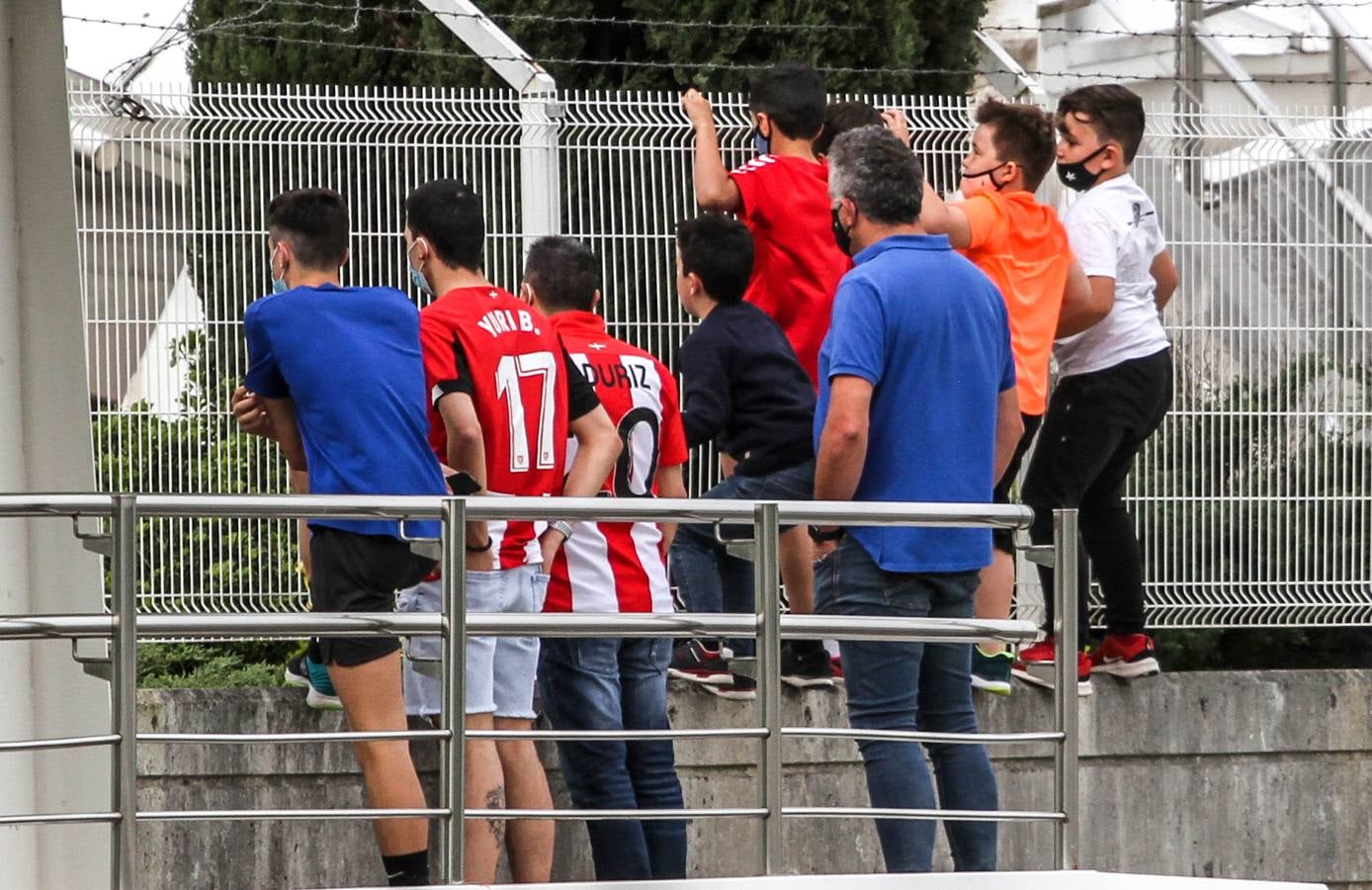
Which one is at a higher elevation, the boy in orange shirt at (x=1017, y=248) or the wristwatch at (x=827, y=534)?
the boy in orange shirt at (x=1017, y=248)

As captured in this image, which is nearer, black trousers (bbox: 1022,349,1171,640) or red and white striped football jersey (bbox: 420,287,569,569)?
red and white striped football jersey (bbox: 420,287,569,569)

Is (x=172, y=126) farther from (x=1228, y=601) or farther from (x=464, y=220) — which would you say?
(x=1228, y=601)

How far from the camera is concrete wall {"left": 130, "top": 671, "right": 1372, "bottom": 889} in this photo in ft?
24.4

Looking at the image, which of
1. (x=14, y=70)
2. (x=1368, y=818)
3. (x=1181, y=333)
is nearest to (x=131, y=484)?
(x=14, y=70)

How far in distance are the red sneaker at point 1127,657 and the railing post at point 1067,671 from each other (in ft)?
8.33

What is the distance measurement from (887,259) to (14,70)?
254cm

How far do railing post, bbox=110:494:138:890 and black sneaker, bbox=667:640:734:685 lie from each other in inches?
125

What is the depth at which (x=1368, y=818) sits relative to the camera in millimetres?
8570

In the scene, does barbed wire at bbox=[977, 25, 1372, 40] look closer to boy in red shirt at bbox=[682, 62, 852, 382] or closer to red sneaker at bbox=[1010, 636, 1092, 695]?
boy in red shirt at bbox=[682, 62, 852, 382]

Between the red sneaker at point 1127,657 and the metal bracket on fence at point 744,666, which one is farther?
the red sneaker at point 1127,657

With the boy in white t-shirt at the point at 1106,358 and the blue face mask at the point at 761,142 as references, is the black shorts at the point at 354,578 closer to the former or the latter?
the blue face mask at the point at 761,142

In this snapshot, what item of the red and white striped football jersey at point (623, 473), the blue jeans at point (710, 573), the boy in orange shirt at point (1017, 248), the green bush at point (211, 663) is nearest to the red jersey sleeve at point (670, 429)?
the red and white striped football jersey at point (623, 473)

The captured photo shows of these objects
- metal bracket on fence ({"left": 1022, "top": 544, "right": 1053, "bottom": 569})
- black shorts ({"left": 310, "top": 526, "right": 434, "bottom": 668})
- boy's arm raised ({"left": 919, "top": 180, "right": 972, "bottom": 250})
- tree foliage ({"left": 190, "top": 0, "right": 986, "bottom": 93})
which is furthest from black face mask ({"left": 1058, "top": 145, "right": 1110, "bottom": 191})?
tree foliage ({"left": 190, "top": 0, "right": 986, "bottom": 93})

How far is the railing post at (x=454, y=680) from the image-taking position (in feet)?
16.1
